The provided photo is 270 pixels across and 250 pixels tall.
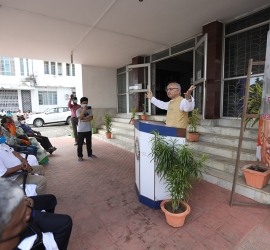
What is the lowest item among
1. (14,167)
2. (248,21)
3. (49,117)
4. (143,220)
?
(143,220)

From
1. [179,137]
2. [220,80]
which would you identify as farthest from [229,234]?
[220,80]

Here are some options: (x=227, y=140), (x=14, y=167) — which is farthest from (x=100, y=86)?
(x=14, y=167)

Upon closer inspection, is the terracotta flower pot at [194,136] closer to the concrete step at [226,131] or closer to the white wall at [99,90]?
the concrete step at [226,131]

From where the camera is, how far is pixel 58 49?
490 cm

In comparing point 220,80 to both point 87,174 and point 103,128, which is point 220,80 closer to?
point 87,174

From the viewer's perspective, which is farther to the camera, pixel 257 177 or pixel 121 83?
pixel 121 83

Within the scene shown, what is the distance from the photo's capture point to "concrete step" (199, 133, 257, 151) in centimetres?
288

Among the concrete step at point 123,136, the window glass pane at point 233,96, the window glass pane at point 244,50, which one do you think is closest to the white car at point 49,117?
the concrete step at point 123,136

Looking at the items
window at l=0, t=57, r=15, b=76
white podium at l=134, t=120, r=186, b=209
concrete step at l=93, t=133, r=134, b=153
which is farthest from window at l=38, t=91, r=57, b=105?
white podium at l=134, t=120, r=186, b=209

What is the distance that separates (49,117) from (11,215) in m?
10.8

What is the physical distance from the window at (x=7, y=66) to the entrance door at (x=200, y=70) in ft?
48.8

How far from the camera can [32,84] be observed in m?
14.1

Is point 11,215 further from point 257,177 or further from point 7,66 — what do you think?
point 7,66

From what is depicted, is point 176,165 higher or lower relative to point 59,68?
lower
